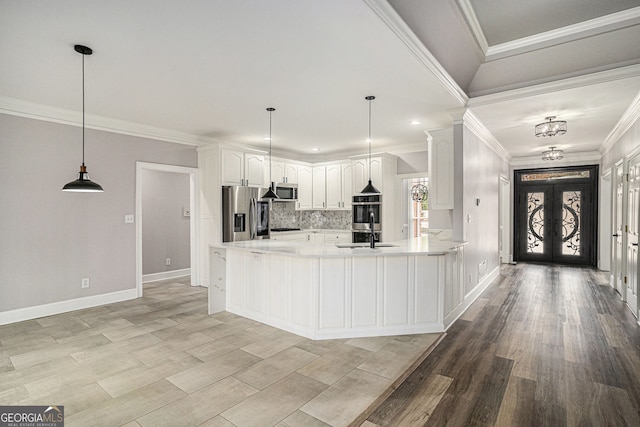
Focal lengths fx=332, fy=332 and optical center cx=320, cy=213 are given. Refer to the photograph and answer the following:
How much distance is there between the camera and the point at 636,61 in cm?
318

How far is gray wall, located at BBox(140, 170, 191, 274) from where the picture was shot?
6410mm

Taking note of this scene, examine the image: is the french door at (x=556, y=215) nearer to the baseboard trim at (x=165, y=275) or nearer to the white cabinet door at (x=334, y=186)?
the white cabinet door at (x=334, y=186)

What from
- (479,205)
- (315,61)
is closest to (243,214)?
(315,61)

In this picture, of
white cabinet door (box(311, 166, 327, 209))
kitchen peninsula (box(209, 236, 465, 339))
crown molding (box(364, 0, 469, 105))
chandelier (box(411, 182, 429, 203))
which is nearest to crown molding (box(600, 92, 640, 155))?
crown molding (box(364, 0, 469, 105))

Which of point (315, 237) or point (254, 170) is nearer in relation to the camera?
point (254, 170)

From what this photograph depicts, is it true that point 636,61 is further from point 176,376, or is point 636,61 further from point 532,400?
point 176,376

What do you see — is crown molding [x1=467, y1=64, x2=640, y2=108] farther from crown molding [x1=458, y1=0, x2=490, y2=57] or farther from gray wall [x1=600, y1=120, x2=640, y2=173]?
gray wall [x1=600, y1=120, x2=640, y2=173]

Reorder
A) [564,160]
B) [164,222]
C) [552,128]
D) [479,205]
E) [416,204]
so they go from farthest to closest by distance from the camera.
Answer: [564,160], [416,204], [164,222], [479,205], [552,128]

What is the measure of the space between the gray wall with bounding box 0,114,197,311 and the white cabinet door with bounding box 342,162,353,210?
3741mm

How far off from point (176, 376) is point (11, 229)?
3.06 meters

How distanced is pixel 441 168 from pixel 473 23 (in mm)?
2077

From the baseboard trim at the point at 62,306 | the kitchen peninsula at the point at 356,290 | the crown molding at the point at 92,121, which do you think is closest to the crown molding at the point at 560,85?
the kitchen peninsula at the point at 356,290

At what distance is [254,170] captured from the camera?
6.29m

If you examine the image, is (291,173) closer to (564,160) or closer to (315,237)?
(315,237)
